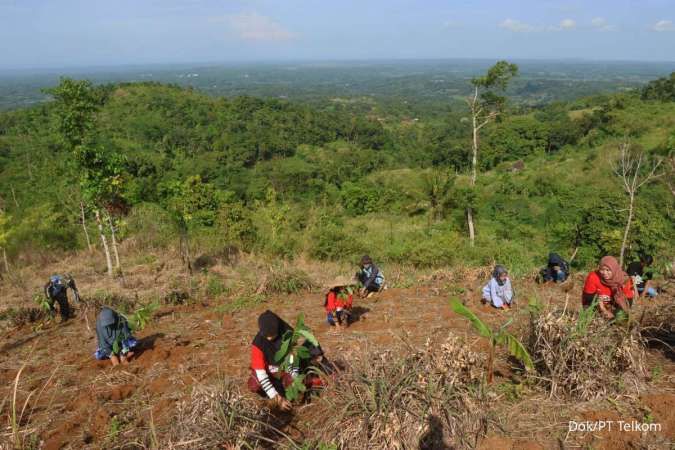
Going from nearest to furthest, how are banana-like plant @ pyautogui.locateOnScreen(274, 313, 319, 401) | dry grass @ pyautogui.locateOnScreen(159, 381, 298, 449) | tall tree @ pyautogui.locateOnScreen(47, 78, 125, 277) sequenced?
dry grass @ pyautogui.locateOnScreen(159, 381, 298, 449) < banana-like plant @ pyautogui.locateOnScreen(274, 313, 319, 401) < tall tree @ pyautogui.locateOnScreen(47, 78, 125, 277)

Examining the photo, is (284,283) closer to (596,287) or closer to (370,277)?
(370,277)

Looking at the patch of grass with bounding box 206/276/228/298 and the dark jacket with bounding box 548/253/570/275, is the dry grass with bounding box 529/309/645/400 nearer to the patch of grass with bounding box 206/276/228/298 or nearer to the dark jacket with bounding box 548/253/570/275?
the dark jacket with bounding box 548/253/570/275

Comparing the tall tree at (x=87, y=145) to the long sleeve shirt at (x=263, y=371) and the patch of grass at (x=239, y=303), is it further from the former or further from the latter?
the long sleeve shirt at (x=263, y=371)

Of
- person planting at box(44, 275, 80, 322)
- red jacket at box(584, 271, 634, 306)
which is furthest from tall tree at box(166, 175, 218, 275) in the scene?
A: red jacket at box(584, 271, 634, 306)

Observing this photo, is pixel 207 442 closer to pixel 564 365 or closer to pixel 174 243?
pixel 564 365

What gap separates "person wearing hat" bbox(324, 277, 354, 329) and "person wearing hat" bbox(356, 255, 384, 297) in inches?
43.1

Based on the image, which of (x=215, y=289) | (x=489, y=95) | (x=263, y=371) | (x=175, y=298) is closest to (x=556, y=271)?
(x=263, y=371)

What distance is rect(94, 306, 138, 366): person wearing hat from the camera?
4.24 metres

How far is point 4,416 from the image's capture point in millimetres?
3396

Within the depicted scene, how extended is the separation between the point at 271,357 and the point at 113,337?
7.12 feet

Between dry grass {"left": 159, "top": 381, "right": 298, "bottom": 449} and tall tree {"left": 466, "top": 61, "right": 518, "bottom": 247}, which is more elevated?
tall tree {"left": 466, "top": 61, "right": 518, "bottom": 247}

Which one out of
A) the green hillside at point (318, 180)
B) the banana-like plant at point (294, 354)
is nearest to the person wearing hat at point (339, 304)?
the banana-like plant at point (294, 354)

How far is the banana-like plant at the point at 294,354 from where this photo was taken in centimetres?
275

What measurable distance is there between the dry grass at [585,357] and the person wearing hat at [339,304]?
7.48ft
